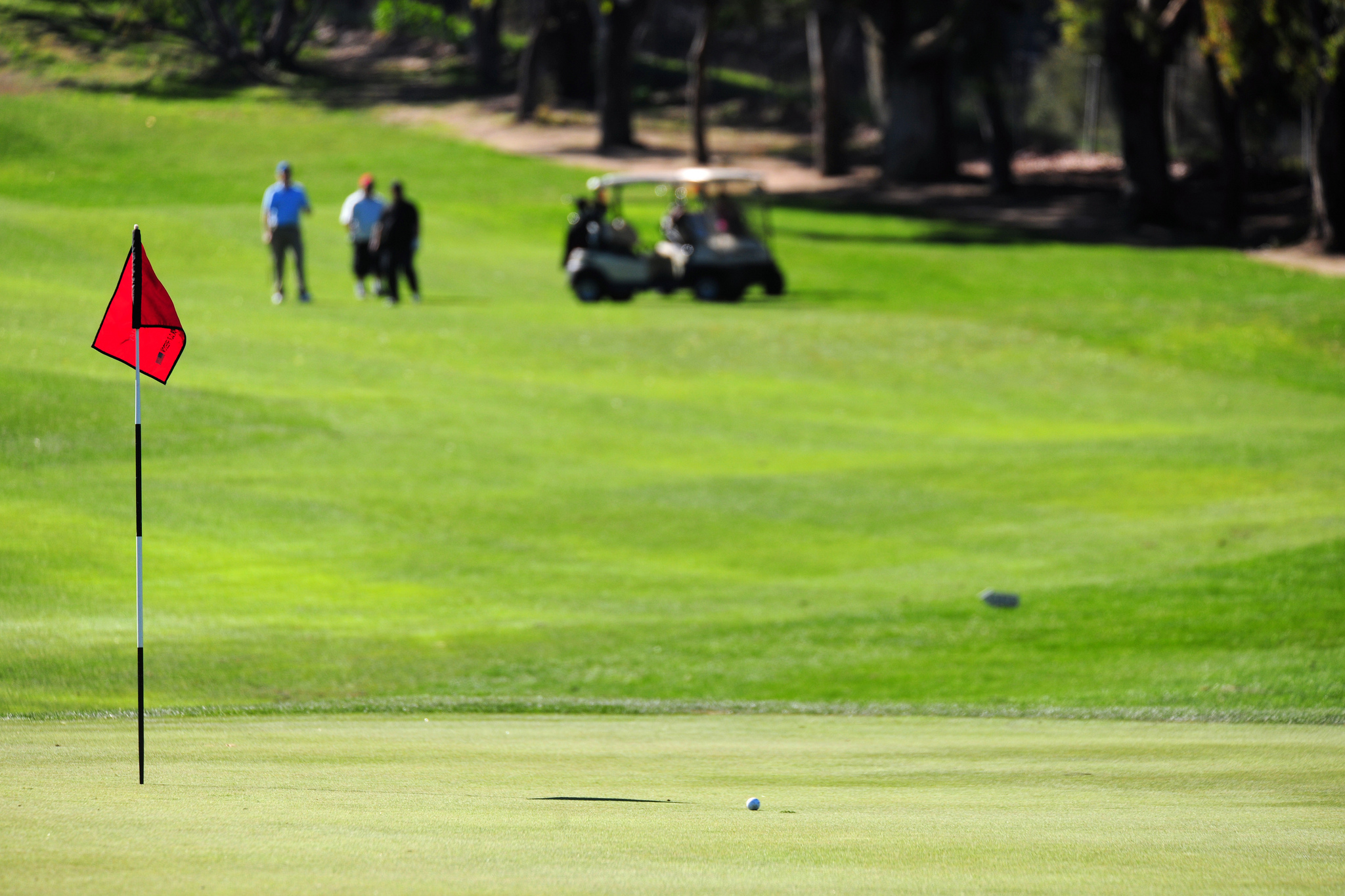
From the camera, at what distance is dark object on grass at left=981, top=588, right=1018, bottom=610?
1183 centimetres

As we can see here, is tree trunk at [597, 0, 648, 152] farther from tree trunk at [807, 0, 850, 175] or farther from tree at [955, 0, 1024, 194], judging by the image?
tree at [955, 0, 1024, 194]

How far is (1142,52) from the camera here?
128 ft

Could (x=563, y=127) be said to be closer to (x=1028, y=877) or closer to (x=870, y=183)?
(x=870, y=183)

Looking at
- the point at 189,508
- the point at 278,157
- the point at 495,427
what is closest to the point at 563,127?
the point at 278,157

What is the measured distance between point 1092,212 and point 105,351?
40.1 meters

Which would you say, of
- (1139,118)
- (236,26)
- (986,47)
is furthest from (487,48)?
(1139,118)

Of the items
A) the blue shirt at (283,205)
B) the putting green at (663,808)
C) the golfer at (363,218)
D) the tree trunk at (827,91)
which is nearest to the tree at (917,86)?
the tree trunk at (827,91)

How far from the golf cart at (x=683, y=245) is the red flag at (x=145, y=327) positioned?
19.4 meters

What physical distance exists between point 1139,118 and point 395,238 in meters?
23.4

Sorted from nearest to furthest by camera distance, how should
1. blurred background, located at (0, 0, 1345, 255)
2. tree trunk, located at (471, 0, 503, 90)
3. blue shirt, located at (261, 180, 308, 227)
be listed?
1. blue shirt, located at (261, 180, 308, 227)
2. blurred background, located at (0, 0, 1345, 255)
3. tree trunk, located at (471, 0, 503, 90)

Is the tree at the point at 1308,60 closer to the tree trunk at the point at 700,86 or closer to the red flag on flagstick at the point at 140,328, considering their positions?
the tree trunk at the point at 700,86

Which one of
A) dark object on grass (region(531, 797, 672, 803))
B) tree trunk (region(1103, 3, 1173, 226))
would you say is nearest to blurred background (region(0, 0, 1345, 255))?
tree trunk (region(1103, 3, 1173, 226))

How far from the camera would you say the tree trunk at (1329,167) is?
113ft

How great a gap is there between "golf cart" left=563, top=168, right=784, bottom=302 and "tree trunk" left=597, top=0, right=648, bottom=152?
2209 cm
